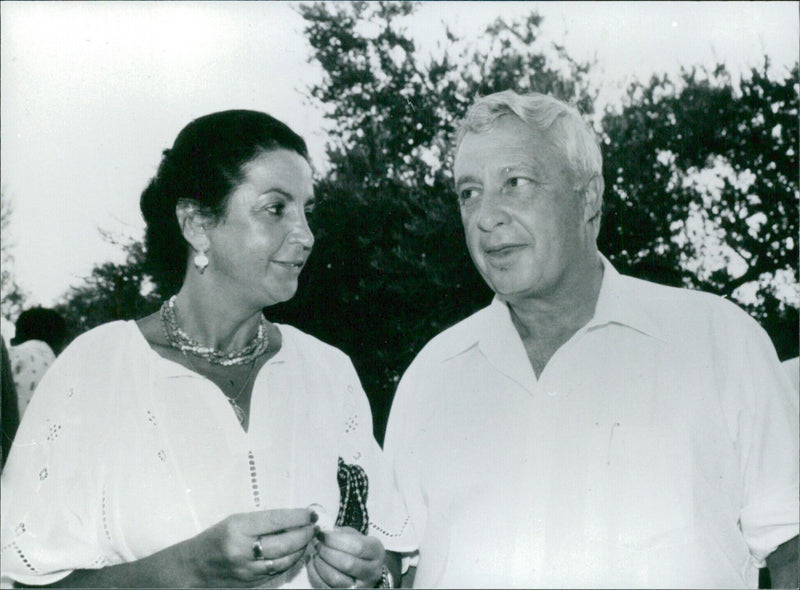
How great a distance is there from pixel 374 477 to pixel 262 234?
0.81 meters

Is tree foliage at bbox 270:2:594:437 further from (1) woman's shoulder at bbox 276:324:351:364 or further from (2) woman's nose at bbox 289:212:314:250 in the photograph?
(2) woman's nose at bbox 289:212:314:250

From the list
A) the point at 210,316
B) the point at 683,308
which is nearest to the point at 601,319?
the point at 683,308

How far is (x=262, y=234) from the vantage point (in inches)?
89.5

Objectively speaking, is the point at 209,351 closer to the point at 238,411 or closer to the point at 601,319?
the point at 238,411

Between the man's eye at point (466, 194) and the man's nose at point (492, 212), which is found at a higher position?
the man's eye at point (466, 194)

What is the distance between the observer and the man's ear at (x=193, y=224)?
2289 millimetres

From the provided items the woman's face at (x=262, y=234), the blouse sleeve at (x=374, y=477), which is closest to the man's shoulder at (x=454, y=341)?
the blouse sleeve at (x=374, y=477)

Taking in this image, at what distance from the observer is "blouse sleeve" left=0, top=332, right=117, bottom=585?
206 cm

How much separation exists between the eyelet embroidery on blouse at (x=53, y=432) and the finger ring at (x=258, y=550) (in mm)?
640

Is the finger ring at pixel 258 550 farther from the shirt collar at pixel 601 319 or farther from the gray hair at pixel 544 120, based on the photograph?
the gray hair at pixel 544 120

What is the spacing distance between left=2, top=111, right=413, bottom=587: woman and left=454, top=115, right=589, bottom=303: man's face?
0.51 m

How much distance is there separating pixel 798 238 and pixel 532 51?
1156 mm

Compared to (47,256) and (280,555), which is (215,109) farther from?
(280,555)

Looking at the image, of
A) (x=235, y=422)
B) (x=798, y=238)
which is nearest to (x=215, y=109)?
(x=235, y=422)
